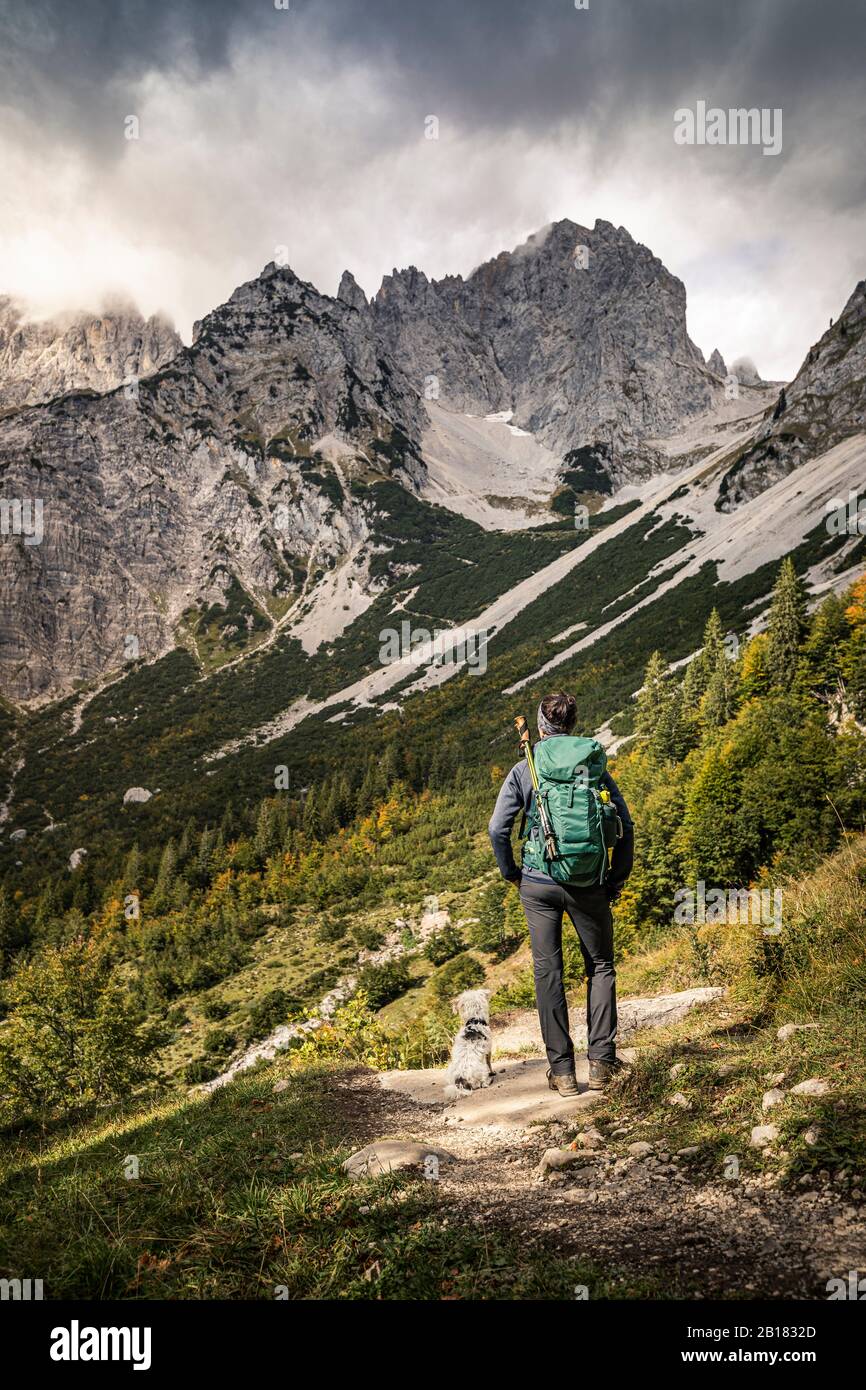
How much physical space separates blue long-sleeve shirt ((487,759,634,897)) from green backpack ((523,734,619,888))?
17cm

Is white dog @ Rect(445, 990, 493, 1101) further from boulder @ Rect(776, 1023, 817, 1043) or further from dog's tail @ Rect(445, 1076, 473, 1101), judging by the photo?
boulder @ Rect(776, 1023, 817, 1043)

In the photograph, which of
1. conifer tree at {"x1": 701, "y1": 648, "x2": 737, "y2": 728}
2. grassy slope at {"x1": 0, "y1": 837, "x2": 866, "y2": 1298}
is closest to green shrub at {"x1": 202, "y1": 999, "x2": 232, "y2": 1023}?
conifer tree at {"x1": 701, "y1": 648, "x2": 737, "y2": 728}

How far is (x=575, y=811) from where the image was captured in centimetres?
495

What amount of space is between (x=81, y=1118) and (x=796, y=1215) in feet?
34.1

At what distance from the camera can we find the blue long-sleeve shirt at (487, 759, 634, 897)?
5270mm

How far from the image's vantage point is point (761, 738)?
771 inches

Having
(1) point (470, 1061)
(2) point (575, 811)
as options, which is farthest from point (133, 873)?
(2) point (575, 811)

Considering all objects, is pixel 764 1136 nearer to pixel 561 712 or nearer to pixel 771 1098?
pixel 771 1098

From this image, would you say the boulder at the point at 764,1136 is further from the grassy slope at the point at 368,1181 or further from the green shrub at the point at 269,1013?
the green shrub at the point at 269,1013

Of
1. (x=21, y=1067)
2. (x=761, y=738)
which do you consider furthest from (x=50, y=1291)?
(x=21, y=1067)

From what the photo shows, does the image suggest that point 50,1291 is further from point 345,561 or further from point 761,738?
point 345,561

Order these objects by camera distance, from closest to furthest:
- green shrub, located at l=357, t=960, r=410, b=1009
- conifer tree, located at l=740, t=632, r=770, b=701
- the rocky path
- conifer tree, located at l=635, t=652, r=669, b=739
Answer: the rocky path → green shrub, located at l=357, t=960, r=410, b=1009 → conifer tree, located at l=740, t=632, r=770, b=701 → conifer tree, located at l=635, t=652, r=669, b=739

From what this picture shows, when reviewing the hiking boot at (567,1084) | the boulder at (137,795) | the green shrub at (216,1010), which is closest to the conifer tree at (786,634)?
the hiking boot at (567,1084)

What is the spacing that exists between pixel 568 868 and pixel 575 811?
459 mm
